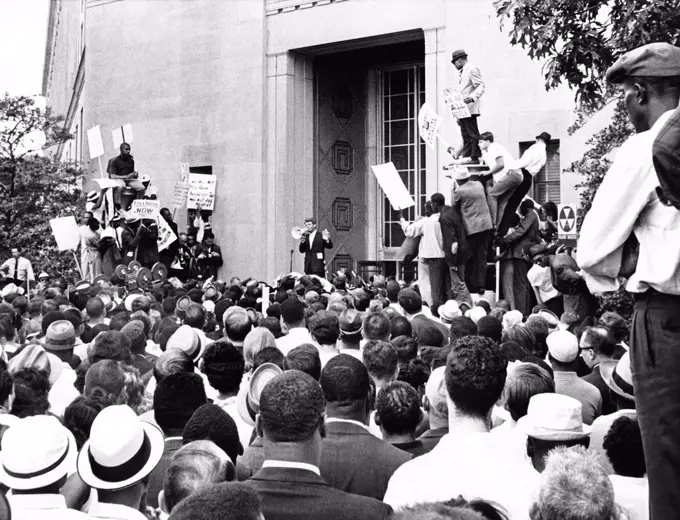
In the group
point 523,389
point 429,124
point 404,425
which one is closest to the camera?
point 404,425

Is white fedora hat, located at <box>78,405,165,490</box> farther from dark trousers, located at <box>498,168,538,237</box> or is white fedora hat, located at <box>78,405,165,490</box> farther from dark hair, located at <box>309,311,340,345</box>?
dark trousers, located at <box>498,168,538,237</box>

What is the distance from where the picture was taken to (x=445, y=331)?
33.8ft

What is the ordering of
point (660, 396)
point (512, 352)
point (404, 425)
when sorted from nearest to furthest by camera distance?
point (660, 396)
point (404, 425)
point (512, 352)

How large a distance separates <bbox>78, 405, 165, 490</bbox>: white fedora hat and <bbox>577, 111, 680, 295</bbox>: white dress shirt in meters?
1.97

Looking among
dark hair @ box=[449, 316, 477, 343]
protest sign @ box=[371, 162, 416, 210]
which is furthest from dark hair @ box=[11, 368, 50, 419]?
protest sign @ box=[371, 162, 416, 210]

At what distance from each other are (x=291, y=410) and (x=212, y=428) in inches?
31.5

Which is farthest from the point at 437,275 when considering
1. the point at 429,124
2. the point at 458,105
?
the point at 429,124

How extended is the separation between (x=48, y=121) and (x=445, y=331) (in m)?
28.0

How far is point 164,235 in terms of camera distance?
24.4 metres

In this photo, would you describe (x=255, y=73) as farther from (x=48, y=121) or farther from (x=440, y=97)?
(x=48, y=121)

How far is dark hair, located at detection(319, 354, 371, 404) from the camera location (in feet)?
16.8

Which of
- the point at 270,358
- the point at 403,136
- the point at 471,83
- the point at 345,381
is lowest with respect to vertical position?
the point at 270,358

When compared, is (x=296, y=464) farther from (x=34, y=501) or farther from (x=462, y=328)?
(x=462, y=328)

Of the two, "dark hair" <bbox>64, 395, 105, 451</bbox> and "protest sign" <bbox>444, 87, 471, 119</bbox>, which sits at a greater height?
"protest sign" <bbox>444, 87, 471, 119</bbox>
